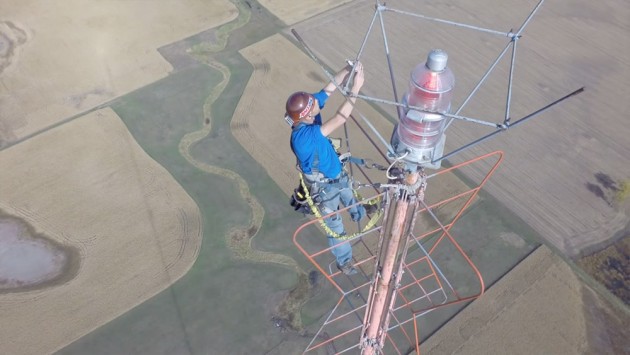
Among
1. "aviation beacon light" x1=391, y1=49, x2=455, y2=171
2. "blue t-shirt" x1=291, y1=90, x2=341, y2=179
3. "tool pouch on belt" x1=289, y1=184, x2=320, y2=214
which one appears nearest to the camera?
"aviation beacon light" x1=391, y1=49, x2=455, y2=171

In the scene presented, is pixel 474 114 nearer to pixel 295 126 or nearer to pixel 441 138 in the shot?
pixel 295 126

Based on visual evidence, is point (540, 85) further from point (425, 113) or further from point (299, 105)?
point (425, 113)

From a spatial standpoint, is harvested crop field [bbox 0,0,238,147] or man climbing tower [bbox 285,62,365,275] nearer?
man climbing tower [bbox 285,62,365,275]

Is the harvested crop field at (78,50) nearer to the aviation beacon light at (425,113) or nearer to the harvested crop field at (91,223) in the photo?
the harvested crop field at (91,223)

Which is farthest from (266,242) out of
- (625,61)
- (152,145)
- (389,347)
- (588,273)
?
(625,61)

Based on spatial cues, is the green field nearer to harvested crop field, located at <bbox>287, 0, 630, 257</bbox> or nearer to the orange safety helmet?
harvested crop field, located at <bbox>287, 0, 630, 257</bbox>

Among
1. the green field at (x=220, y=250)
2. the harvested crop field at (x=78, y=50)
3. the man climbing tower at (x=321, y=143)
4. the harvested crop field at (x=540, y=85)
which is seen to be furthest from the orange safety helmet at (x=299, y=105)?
the harvested crop field at (x=78, y=50)

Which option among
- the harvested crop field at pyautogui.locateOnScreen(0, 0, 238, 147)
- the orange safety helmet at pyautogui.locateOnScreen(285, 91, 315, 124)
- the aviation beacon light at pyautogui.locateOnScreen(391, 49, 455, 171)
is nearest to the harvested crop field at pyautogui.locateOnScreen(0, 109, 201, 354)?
the harvested crop field at pyautogui.locateOnScreen(0, 0, 238, 147)

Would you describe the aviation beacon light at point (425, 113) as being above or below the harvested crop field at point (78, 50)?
above
